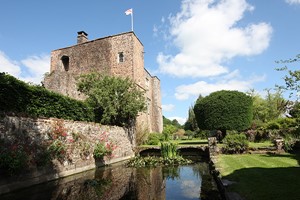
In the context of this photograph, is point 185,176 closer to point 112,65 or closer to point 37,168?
point 37,168

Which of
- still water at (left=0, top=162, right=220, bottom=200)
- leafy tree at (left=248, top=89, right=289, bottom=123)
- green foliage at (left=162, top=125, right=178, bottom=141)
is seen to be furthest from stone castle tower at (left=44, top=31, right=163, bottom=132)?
leafy tree at (left=248, top=89, right=289, bottom=123)

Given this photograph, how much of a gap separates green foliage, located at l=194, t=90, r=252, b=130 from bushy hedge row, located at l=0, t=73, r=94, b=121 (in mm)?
13074

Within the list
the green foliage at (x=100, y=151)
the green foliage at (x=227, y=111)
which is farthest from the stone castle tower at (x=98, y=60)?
the green foliage at (x=100, y=151)

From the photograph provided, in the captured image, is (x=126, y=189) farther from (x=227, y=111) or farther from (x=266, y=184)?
(x=227, y=111)

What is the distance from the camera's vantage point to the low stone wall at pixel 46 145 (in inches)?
319

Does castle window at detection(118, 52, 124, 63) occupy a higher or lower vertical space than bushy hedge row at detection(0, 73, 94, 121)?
higher

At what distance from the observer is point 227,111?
72.3ft

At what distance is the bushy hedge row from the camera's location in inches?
344

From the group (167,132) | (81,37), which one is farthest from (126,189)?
(167,132)

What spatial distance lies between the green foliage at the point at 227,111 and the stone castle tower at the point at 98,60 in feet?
20.2

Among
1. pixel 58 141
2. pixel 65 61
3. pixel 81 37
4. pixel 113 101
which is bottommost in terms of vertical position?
pixel 58 141

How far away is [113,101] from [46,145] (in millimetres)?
8291

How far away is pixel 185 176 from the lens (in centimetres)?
1027

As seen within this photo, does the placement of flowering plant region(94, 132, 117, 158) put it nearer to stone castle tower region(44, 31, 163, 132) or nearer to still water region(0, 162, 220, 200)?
still water region(0, 162, 220, 200)
